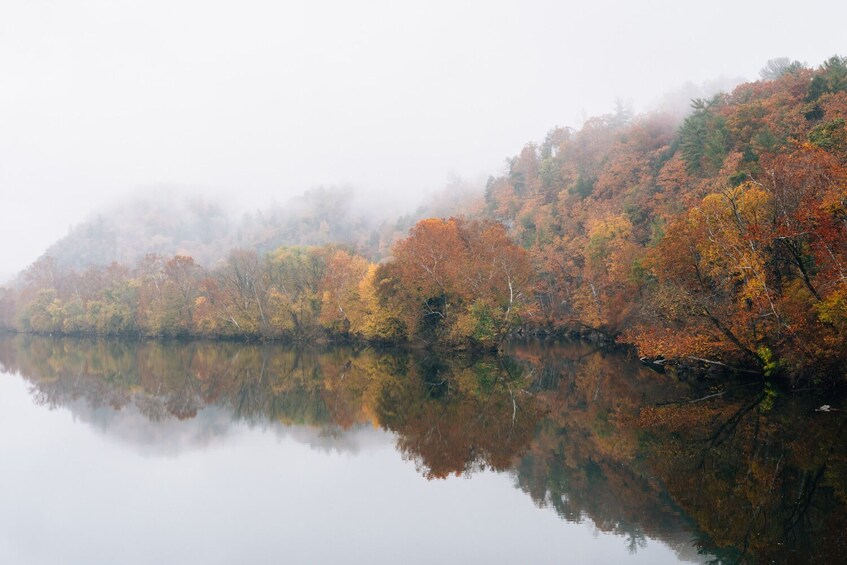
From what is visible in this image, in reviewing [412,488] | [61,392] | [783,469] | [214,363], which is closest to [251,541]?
[412,488]

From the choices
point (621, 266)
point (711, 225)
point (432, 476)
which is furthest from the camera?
point (621, 266)

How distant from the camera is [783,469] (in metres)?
16.7

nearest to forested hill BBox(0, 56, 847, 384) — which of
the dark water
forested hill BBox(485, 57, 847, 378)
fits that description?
forested hill BBox(485, 57, 847, 378)

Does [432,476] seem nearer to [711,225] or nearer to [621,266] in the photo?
[711,225]

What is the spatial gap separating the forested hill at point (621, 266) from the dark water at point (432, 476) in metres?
4.38

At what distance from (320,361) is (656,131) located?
63.5 metres

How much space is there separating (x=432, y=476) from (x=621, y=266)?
43.0 meters

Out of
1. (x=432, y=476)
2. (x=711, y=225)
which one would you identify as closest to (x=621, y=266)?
(x=711, y=225)

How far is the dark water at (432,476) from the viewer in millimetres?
13508

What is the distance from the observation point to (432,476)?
18.4 m

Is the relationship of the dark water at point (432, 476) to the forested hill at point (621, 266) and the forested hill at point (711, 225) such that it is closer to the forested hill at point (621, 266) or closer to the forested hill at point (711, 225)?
the forested hill at point (711, 225)

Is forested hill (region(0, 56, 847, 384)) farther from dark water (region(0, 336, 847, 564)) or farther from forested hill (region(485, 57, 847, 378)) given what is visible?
dark water (region(0, 336, 847, 564))

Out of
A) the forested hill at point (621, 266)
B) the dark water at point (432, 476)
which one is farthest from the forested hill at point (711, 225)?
the dark water at point (432, 476)

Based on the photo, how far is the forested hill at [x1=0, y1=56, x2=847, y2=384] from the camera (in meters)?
27.7
